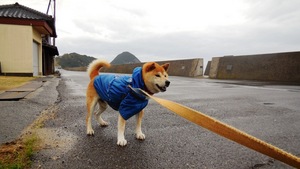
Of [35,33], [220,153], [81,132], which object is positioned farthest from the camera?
[35,33]

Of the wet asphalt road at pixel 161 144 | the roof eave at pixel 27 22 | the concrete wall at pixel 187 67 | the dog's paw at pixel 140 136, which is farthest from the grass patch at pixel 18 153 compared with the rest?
the concrete wall at pixel 187 67

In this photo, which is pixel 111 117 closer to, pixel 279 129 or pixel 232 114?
pixel 232 114

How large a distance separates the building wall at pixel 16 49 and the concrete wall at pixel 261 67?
13685 mm

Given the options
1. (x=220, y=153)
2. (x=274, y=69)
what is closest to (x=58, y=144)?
(x=220, y=153)

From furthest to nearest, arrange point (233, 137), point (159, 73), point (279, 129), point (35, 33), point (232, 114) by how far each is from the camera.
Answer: point (35, 33), point (232, 114), point (279, 129), point (159, 73), point (233, 137)

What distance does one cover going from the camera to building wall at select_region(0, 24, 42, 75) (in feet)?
47.9

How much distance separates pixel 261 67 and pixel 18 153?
15.0 m

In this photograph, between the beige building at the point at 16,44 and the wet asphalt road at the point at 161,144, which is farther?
the beige building at the point at 16,44

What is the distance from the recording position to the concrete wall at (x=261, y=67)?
12.8 metres

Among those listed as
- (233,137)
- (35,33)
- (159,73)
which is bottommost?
(233,137)

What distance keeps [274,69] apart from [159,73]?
43.8 feet

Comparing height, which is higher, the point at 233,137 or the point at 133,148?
the point at 233,137

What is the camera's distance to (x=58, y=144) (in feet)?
8.87

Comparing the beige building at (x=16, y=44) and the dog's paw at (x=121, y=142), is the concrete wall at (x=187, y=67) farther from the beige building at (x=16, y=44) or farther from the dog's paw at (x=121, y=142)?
the dog's paw at (x=121, y=142)
